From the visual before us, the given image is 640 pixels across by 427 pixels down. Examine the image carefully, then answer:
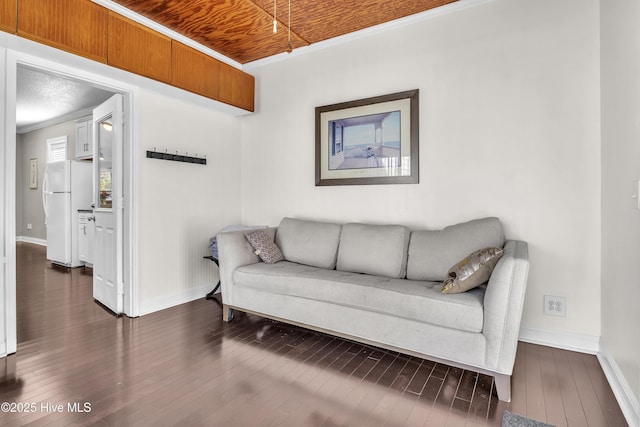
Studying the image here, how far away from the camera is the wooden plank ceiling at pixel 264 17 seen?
8.95 feet

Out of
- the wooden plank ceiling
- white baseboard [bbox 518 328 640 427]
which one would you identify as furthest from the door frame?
white baseboard [bbox 518 328 640 427]

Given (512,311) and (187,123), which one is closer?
(512,311)

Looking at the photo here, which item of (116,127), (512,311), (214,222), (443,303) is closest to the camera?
(512,311)

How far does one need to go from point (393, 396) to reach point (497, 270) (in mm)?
907

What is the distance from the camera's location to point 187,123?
3492mm

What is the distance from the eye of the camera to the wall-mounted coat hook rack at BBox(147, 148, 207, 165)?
313 cm

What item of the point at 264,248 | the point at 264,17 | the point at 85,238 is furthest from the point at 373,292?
the point at 85,238

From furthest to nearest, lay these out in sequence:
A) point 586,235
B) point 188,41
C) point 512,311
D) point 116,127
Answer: point 188,41, point 116,127, point 586,235, point 512,311

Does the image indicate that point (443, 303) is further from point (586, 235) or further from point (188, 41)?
point (188, 41)

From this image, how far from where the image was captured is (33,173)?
7129 millimetres

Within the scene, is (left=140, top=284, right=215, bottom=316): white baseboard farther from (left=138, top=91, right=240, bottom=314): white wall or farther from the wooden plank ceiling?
the wooden plank ceiling

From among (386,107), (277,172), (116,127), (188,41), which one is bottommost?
(277,172)

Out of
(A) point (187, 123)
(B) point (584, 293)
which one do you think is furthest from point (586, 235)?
(A) point (187, 123)

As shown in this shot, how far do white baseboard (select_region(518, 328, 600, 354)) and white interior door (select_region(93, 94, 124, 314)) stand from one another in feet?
11.7
